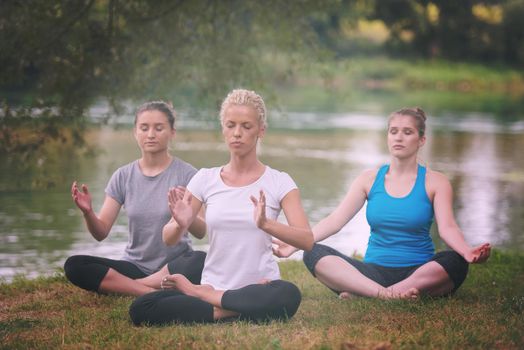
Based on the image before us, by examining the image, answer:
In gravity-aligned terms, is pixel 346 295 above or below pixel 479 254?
below

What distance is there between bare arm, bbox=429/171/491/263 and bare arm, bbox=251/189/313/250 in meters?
1.20

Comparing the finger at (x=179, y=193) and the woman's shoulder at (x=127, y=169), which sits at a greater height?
the woman's shoulder at (x=127, y=169)

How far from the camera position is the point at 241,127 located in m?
5.36

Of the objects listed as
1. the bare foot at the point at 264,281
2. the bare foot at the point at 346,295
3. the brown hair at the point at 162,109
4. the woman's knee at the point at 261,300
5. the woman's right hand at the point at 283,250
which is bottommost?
the bare foot at the point at 346,295

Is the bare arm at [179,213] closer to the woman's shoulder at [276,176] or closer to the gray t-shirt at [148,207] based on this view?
the woman's shoulder at [276,176]

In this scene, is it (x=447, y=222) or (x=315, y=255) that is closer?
(x=447, y=222)

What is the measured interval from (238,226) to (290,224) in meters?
0.31

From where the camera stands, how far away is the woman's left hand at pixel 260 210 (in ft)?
16.1

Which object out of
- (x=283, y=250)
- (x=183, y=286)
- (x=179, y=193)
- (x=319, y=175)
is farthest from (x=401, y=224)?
(x=319, y=175)

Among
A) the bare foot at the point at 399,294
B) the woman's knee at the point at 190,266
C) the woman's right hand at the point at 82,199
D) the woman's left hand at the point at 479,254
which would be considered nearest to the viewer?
the woman's left hand at the point at 479,254

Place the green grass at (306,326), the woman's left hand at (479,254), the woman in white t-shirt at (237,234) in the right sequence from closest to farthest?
the green grass at (306,326) < the woman in white t-shirt at (237,234) < the woman's left hand at (479,254)

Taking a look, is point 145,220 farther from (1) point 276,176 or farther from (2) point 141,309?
(1) point 276,176

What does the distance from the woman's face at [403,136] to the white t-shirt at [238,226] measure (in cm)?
121

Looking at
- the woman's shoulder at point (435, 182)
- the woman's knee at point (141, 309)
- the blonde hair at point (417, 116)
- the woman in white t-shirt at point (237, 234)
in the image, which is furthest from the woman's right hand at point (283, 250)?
the blonde hair at point (417, 116)
